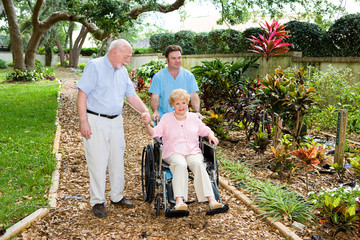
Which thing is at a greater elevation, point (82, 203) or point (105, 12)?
point (105, 12)

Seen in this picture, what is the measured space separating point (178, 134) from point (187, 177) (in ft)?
1.50

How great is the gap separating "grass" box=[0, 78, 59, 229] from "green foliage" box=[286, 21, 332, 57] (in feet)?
19.7

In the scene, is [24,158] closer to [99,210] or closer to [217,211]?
[99,210]

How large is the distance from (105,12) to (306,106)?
18.6 ft

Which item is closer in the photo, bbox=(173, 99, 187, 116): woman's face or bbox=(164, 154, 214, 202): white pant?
bbox=(164, 154, 214, 202): white pant

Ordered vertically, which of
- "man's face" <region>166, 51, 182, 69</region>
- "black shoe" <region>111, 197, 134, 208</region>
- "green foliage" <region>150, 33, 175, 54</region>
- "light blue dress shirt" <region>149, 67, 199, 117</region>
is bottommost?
"black shoe" <region>111, 197, 134, 208</region>

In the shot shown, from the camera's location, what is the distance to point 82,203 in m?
3.52

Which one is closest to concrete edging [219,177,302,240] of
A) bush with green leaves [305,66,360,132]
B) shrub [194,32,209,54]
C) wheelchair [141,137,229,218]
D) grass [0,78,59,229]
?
wheelchair [141,137,229,218]

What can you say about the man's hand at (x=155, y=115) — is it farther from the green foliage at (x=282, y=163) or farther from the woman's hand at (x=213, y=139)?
the green foliage at (x=282, y=163)

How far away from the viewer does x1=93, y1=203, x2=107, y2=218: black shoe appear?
3.18 m

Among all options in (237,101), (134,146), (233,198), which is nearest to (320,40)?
(237,101)

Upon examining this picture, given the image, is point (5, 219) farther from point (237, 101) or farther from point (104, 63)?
point (237, 101)

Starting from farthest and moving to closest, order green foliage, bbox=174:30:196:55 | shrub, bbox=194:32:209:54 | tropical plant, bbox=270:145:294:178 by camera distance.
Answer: green foliage, bbox=174:30:196:55 → shrub, bbox=194:32:209:54 → tropical plant, bbox=270:145:294:178

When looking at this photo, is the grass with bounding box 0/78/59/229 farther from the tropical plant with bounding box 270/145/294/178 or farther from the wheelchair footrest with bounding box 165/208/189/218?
the tropical plant with bounding box 270/145/294/178
